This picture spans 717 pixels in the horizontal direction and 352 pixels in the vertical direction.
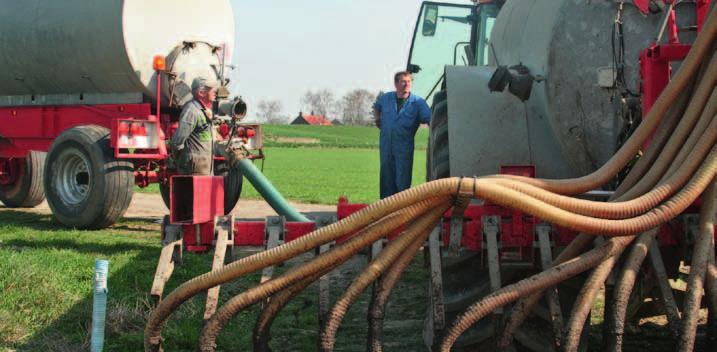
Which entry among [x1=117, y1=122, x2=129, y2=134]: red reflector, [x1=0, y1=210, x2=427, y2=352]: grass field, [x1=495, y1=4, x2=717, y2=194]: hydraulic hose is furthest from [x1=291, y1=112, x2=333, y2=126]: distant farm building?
[x1=495, y1=4, x2=717, y2=194]: hydraulic hose

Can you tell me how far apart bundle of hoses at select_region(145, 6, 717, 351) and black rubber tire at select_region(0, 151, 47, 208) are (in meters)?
8.98

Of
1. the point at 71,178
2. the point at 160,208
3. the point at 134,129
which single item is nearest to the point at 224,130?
the point at 134,129

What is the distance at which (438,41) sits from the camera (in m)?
8.63

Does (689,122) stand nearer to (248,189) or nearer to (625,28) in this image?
(625,28)

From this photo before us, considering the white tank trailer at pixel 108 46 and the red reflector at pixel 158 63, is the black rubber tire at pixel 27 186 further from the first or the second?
the red reflector at pixel 158 63

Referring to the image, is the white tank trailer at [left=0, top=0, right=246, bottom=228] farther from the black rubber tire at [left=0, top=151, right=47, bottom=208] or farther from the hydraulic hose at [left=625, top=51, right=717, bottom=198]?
the hydraulic hose at [left=625, top=51, right=717, bottom=198]

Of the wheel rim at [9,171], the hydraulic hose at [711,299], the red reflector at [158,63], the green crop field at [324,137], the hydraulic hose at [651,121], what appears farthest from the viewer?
the green crop field at [324,137]

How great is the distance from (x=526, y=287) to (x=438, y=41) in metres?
5.19

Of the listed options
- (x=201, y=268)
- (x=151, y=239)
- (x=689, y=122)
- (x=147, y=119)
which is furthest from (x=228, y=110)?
(x=689, y=122)

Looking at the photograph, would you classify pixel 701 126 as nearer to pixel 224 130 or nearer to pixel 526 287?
pixel 526 287

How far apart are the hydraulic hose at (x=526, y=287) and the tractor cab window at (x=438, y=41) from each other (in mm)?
4743

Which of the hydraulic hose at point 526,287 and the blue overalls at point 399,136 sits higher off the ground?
the blue overalls at point 399,136

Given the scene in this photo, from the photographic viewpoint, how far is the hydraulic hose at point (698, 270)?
3650mm

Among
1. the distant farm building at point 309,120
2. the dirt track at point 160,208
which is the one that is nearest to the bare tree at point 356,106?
the distant farm building at point 309,120
